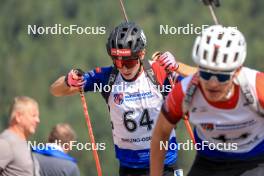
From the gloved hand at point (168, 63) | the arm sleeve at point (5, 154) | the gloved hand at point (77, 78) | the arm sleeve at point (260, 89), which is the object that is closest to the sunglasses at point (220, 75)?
the arm sleeve at point (260, 89)

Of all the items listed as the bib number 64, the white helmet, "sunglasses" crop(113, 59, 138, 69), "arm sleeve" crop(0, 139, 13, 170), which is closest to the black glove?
the white helmet

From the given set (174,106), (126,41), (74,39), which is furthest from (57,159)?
(74,39)

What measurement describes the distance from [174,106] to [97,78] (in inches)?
110

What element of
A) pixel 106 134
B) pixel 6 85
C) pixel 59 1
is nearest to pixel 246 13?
pixel 59 1

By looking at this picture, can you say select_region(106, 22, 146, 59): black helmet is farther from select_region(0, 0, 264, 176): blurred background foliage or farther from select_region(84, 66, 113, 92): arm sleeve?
select_region(0, 0, 264, 176): blurred background foliage

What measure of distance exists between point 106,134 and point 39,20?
36.3m

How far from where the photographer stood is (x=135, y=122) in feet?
41.6

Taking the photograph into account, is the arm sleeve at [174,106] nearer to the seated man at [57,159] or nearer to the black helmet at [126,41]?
the black helmet at [126,41]

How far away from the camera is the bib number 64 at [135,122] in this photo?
41.4 ft

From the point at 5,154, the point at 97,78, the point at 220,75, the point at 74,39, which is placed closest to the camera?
the point at 220,75

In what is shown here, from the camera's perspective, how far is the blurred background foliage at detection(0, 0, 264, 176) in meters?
85.6

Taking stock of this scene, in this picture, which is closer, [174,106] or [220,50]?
[220,50]

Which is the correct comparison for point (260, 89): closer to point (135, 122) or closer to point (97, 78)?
point (135, 122)

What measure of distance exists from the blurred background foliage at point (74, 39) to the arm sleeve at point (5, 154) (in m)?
60.6
